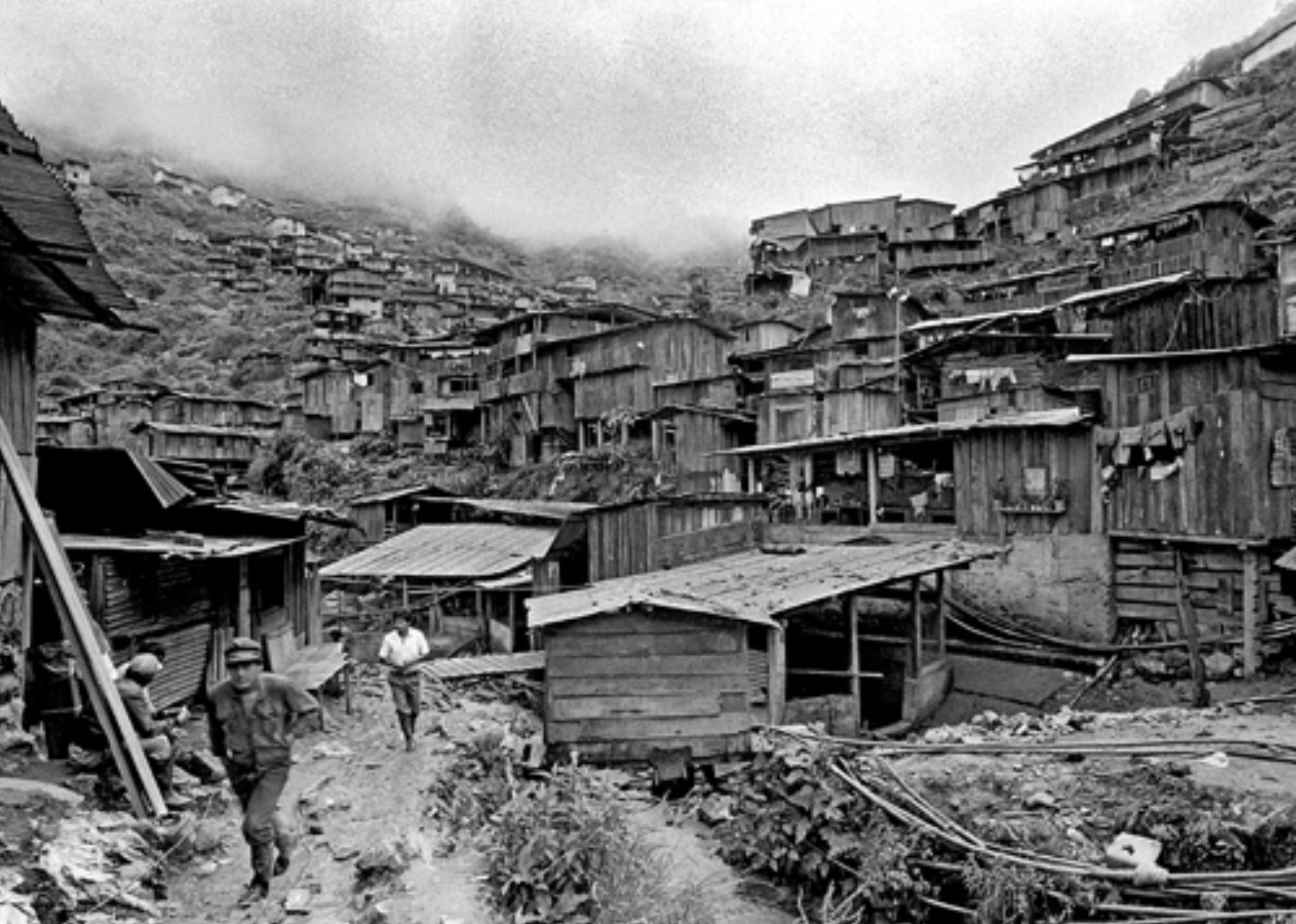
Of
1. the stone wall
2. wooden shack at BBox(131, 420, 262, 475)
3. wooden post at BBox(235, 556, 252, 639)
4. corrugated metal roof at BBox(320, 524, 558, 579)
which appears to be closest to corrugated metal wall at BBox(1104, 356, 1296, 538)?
the stone wall

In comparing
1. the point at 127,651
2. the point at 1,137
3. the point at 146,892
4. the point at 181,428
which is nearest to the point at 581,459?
the point at 181,428

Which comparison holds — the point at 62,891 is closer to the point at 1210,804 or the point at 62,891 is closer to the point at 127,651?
the point at 127,651

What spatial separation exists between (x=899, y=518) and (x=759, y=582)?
10783mm

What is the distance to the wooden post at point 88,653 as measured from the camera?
24.3 ft

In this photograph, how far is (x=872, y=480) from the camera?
25.9 metres

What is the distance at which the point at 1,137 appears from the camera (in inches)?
358

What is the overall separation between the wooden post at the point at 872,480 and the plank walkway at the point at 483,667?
38.3 ft

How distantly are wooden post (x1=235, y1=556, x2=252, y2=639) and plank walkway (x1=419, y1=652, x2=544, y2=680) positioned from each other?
3.32 meters

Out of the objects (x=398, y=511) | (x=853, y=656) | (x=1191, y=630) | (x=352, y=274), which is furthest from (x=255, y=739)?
(x=352, y=274)

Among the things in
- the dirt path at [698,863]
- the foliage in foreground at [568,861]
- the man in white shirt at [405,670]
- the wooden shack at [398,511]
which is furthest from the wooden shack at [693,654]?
the wooden shack at [398,511]

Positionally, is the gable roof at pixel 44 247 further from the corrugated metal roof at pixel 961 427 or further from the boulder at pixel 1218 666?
the boulder at pixel 1218 666

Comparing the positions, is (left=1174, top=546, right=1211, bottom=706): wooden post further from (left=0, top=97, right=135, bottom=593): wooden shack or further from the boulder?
(left=0, top=97, right=135, bottom=593): wooden shack

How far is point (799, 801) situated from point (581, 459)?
30.7 metres

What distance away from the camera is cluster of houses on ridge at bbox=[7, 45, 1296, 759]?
13211 millimetres
